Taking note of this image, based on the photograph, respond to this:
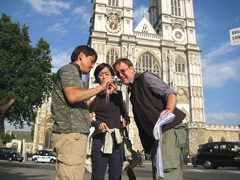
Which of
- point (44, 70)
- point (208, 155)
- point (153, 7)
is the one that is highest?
point (153, 7)

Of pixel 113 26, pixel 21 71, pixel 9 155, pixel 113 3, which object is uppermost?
pixel 113 3

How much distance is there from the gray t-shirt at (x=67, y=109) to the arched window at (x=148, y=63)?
26.4 metres

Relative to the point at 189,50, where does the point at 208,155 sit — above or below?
below

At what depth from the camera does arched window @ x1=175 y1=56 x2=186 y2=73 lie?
1170 inches

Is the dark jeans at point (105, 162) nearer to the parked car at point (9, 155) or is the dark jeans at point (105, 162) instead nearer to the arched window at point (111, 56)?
the parked car at point (9, 155)

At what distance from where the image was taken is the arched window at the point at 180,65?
29719 mm

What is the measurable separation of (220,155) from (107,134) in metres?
10.4

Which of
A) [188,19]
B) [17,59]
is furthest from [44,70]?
[188,19]

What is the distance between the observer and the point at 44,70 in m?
16.3

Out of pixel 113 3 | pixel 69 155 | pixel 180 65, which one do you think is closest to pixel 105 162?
pixel 69 155

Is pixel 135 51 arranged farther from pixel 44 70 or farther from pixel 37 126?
pixel 37 126

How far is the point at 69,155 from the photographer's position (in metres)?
1.94

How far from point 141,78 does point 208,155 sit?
10889 mm

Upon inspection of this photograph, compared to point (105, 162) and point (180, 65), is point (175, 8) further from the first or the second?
point (105, 162)
